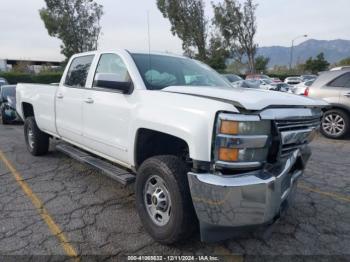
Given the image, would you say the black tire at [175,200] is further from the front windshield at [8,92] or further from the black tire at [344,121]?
the front windshield at [8,92]

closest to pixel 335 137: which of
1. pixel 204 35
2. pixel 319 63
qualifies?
pixel 204 35

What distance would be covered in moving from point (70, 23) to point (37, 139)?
33.2 m

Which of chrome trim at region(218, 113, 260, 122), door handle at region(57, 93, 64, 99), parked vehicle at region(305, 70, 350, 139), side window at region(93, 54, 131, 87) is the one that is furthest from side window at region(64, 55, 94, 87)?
Result: parked vehicle at region(305, 70, 350, 139)

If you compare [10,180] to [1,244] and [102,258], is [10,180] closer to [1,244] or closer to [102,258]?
[1,244]

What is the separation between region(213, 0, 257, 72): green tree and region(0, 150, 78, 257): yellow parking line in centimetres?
3742

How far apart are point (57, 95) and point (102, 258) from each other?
2870 millimetres

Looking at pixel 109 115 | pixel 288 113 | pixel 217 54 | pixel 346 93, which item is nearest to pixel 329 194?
pixel 288 113

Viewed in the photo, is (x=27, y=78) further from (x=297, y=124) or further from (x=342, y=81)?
(x=297, y=124)

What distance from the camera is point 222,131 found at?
2.48 m

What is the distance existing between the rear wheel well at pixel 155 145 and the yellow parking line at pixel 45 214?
965mm

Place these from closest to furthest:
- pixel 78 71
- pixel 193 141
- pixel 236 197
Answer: pixel 236 197, pixel 193 141, pixel 78 71

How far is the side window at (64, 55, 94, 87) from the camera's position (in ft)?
14.6

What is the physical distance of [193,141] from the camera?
2.58 meters

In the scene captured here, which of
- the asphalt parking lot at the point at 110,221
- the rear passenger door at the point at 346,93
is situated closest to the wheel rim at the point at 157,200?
the asphalt parking lot at the point at 110,221
